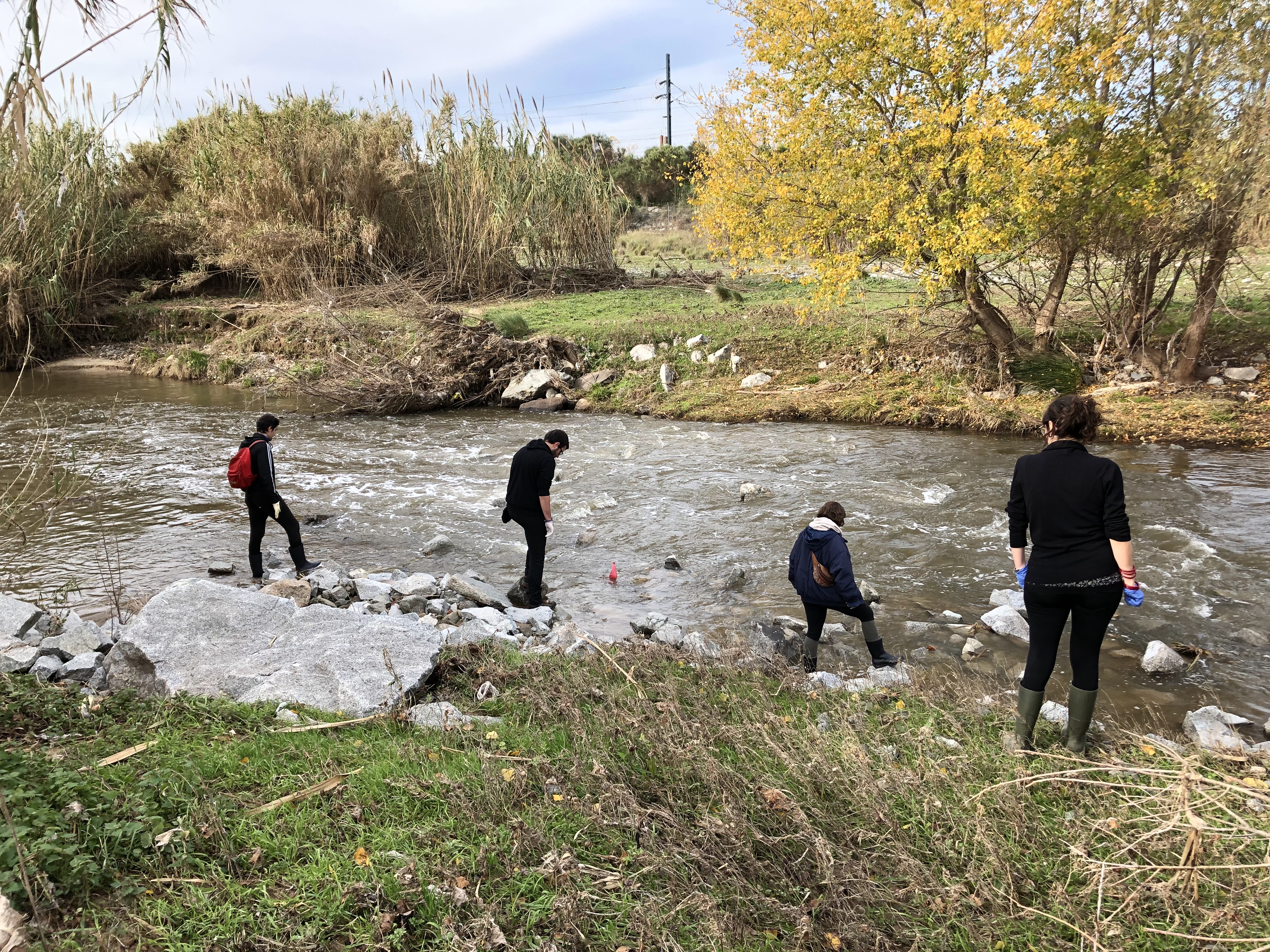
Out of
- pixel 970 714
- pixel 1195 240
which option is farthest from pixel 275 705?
pixel 1195 240

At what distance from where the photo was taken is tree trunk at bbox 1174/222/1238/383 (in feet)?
39.1

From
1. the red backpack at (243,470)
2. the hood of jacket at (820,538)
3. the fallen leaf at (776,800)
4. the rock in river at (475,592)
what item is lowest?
the rock in river at (475,592)

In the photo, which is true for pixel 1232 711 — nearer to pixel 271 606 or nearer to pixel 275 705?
pixel 275 705

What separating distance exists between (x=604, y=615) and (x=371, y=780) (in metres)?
3.68

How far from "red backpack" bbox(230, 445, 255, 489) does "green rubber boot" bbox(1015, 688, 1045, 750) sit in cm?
696

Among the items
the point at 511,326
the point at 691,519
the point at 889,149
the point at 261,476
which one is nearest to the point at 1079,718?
the point at 691,519

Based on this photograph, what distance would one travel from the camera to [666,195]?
164 feet

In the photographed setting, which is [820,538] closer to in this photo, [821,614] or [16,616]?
[821,614]

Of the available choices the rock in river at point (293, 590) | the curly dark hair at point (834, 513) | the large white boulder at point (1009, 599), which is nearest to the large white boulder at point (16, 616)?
the rock in river at point (293, 590)

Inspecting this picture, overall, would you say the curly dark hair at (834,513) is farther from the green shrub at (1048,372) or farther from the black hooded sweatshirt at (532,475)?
the green shrub at (1048,372)

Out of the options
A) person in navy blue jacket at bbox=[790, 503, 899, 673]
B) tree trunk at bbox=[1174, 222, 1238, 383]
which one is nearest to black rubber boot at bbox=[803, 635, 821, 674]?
person in navy blue jacket at bbox=[790, 503, 899, 673]

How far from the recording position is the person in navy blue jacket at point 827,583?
19.1 feet

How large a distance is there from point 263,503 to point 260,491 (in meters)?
0.14

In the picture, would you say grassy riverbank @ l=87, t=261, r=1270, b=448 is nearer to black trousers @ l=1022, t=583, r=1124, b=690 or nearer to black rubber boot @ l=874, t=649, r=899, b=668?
black rubber boot @ l=874, t=649, r=899, b=668
